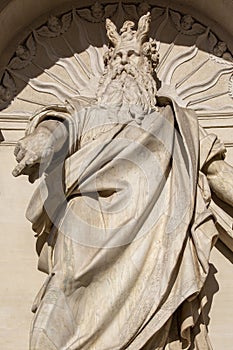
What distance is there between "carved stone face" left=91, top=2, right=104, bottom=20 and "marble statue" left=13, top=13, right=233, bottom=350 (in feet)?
1.86

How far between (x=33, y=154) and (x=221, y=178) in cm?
94

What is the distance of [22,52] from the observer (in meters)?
5.52

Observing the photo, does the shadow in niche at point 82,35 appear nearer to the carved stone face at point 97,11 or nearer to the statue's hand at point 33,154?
the carved stone face at point 97,11

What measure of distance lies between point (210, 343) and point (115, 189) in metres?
0.77

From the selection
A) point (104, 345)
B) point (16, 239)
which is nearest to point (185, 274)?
point (104, 345)

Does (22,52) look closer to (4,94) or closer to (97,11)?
(4,94)

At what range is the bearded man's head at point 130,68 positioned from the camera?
5.00m

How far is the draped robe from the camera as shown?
4.43m

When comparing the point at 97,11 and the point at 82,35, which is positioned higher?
the point at 97,11

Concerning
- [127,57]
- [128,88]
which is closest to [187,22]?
[127,57]

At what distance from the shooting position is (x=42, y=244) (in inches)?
193

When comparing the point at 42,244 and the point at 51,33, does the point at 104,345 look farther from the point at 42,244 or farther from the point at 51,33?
the point at 51,33

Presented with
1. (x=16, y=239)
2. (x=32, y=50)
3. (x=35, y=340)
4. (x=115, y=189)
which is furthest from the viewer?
(x=32, y=50)

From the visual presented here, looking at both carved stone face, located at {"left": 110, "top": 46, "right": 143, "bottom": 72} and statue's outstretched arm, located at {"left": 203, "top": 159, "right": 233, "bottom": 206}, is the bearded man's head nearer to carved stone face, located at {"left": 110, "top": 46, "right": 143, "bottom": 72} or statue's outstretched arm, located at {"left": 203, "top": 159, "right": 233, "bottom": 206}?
carved stone face, located at {"left": 110, "top": 46, "right": 143, "bottom": 72}
